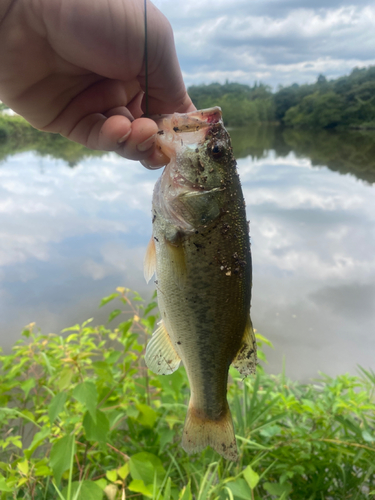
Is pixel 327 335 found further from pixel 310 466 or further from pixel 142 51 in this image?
pixel 142 51

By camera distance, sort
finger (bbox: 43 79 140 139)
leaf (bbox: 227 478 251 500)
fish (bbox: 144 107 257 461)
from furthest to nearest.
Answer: finger (bbox: 43 79 140 139) → leaf (bbox: 227 478 251 500) → fish (bbox: 144 107 257 461)

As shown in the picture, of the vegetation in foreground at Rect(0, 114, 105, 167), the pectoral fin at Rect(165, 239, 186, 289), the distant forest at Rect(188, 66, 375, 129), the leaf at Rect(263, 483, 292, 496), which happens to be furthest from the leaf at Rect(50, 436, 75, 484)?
the distant forest at Rect(188, 66, 375, 129)

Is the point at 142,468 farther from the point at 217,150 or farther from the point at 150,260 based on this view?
the point at 217,150

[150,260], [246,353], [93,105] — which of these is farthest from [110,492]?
[93,105]

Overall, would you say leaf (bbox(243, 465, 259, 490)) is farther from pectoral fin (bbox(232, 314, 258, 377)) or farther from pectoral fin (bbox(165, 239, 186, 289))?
pectoral fin (bbox(165, 239, 186, 289))

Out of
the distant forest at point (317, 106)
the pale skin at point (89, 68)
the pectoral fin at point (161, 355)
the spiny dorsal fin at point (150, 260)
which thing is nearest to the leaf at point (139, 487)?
the pectoral fin at point (161, 355)
